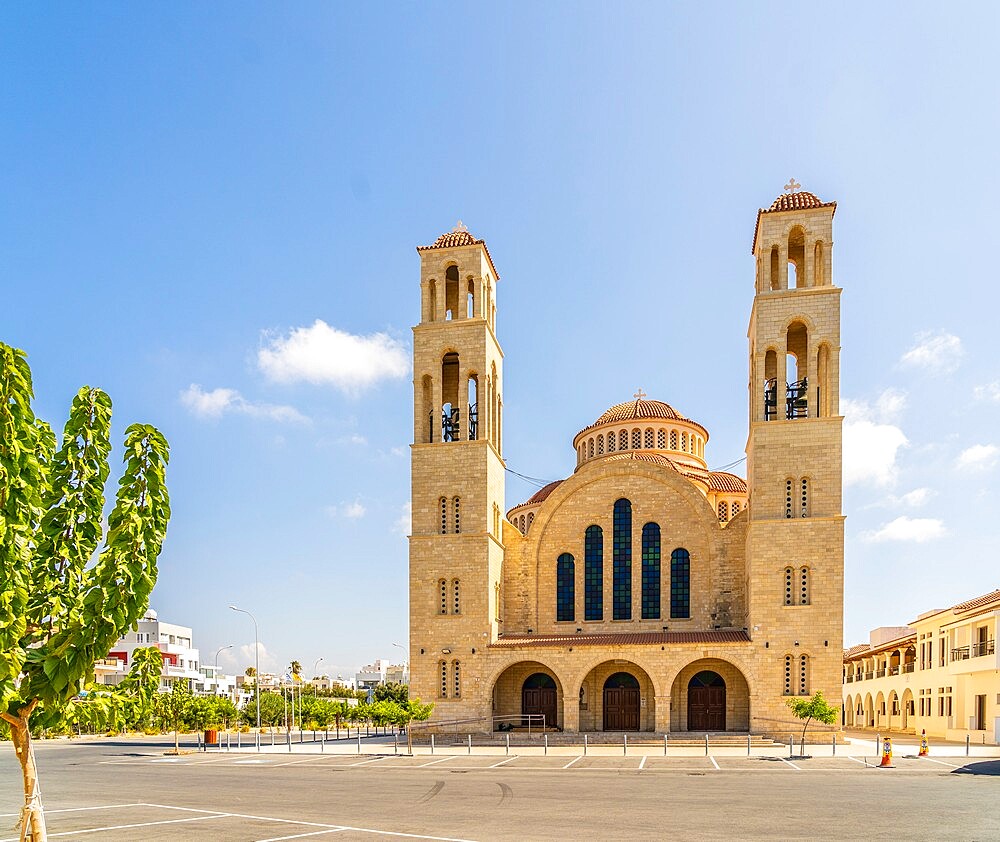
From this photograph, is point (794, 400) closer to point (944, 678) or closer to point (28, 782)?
point (944, 678)

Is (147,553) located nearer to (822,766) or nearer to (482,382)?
(822,766)

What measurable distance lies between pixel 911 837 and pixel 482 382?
3193cm

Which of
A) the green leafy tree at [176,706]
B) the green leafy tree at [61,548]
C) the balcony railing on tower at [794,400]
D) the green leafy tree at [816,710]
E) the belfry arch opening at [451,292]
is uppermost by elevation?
the belfry arch opening at [451,292]

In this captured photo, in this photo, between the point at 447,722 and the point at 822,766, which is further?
the point at 447,722

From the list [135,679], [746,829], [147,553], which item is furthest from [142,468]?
[746,829]

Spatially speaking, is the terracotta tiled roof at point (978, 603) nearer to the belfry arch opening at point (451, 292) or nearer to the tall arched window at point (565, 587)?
the tall arched window at point (565, 587)

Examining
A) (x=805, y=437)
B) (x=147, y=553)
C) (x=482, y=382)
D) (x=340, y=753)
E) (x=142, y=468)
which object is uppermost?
(x=482, y=382)

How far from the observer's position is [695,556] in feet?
144

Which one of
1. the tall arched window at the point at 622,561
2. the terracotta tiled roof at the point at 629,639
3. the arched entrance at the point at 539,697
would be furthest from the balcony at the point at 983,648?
the arched entrance at the point at 539,697

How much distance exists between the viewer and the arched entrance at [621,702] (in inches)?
1668

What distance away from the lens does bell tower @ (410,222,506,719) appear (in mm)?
41656

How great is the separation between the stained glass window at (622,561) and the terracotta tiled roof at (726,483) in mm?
6504

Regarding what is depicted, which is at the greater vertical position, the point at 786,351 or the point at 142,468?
the point at 786,351

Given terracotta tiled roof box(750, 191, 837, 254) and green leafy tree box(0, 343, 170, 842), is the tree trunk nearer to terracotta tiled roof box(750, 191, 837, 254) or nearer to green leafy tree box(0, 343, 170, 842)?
green leafy tree box(0, 343, 170, 842)
